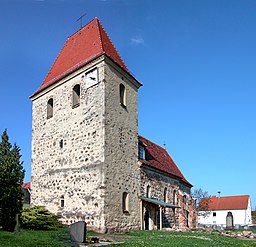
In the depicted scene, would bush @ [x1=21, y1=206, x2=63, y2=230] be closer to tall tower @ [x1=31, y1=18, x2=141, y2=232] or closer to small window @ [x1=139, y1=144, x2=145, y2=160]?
tall tower @ [x1=31, y1=18, x2=141, y2=232]

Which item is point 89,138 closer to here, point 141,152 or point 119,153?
point 119,153

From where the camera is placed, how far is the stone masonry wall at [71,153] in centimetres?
2045

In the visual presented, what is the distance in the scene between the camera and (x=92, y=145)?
2109cm

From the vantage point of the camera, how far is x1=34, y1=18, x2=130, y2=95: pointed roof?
75.7 ft

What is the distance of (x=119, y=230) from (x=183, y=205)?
497 inches

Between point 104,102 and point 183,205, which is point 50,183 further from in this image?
point 183,205

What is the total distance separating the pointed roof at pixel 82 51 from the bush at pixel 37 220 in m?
9.57

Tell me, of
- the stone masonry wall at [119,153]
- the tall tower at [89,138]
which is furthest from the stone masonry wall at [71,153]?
the stone masonry wall at [119,153]

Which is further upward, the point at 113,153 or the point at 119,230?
the point at 113,153

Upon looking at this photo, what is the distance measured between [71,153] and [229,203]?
50.6m

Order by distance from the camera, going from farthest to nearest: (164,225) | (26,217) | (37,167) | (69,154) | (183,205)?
(183,205), (164,225), (37,167), (69,154), (26,217)

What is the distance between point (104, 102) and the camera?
21219mm

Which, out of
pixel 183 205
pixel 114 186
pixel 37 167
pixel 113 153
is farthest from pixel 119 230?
pixel 183 205

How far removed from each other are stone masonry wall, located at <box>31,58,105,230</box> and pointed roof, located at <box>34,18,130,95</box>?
654 millimetres
